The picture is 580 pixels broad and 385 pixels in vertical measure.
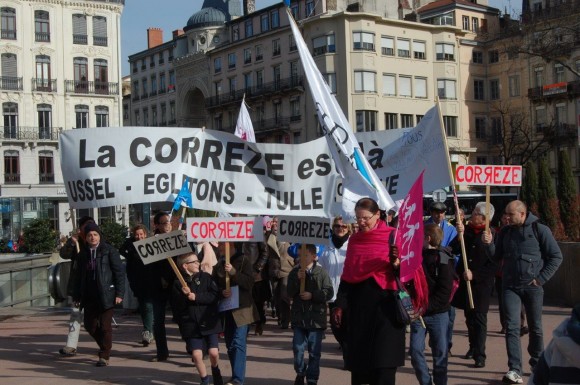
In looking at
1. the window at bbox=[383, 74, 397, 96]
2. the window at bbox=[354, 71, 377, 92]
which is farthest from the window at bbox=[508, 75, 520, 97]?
the window at bbox=[354, 71, 377, 92]

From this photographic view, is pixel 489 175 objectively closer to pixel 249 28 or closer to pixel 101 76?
pixel 101 76

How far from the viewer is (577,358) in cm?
332

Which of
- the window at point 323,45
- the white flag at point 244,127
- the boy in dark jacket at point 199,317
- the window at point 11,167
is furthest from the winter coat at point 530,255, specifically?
the window at point 11,167

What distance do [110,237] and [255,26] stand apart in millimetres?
43130

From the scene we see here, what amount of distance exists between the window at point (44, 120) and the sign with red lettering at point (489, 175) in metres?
54.9

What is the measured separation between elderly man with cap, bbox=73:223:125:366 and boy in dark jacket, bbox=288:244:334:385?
9.43ft

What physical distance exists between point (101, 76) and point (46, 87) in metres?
4.23

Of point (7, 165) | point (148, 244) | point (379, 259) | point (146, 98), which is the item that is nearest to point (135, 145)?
point (148, 244)

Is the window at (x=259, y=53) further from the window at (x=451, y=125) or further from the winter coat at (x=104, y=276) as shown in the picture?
the winter coat at (x=104, y=276)

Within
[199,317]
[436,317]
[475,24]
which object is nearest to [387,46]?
[475,24]

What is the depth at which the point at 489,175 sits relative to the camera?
34.4ft

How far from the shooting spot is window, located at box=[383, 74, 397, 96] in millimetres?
64812

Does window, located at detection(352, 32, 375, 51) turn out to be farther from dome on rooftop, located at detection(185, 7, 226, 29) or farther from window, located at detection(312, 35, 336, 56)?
dome on rooftop, located at detection(185, 7, 226, 29)

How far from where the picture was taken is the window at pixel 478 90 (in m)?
69.1
